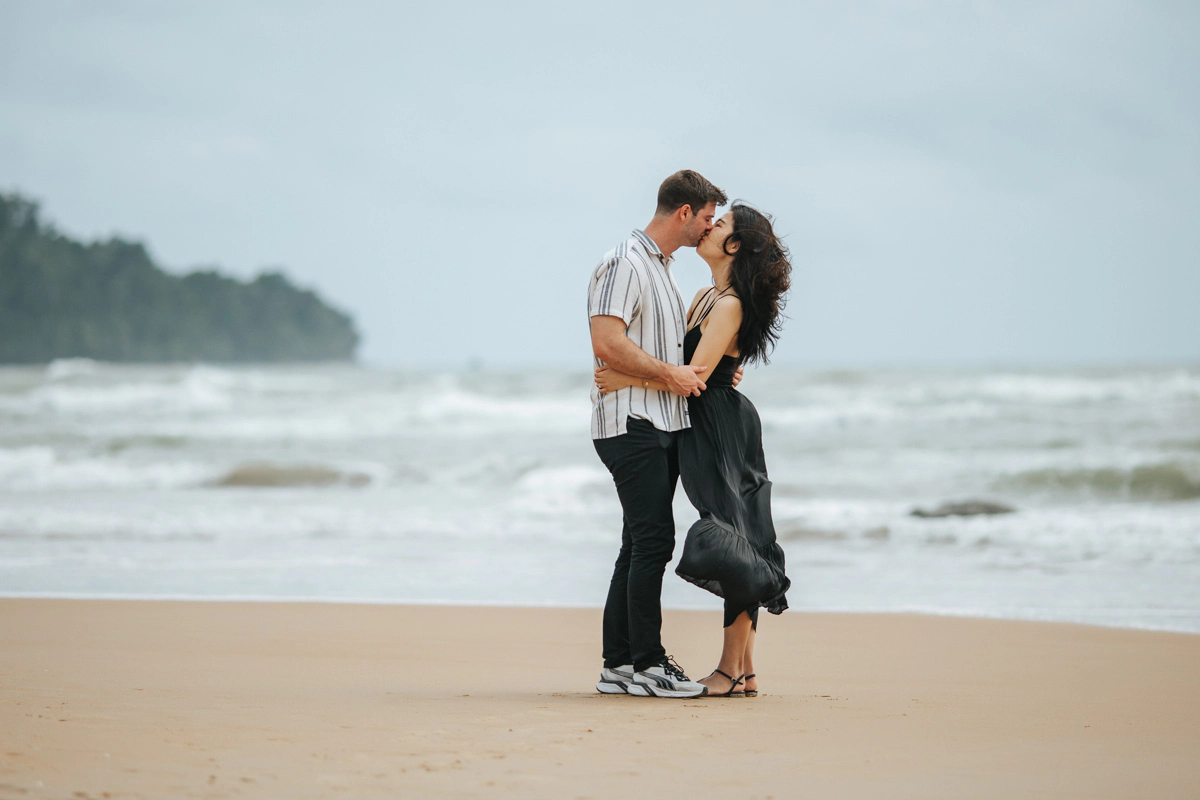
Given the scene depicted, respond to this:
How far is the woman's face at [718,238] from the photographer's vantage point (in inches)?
149

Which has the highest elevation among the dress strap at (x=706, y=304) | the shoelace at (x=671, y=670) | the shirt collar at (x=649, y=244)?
the shirt collar at (x=649, y=244)

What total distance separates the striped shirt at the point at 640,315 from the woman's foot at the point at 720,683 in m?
0.91

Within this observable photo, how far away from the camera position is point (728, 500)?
12.3 feet

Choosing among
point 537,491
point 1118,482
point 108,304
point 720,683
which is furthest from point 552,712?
point 108,304

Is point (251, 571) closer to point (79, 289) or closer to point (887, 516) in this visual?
point (887, 516)

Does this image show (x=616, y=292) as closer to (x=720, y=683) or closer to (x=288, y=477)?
(x=720, y=683)

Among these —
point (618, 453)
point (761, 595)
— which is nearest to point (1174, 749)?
point (761, 595)

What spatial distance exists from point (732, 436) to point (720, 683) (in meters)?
0.88

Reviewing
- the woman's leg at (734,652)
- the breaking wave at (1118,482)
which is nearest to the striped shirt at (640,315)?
the woman's leg at (734,652)

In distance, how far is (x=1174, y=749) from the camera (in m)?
3.26

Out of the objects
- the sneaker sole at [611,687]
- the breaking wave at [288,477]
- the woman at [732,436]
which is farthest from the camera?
the breaking wave at [288,477]

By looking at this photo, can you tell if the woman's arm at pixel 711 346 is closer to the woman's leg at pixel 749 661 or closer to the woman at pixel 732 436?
the woman at pixel 732 436

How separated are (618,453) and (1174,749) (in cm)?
192

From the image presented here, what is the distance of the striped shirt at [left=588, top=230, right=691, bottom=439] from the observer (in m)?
3.62
